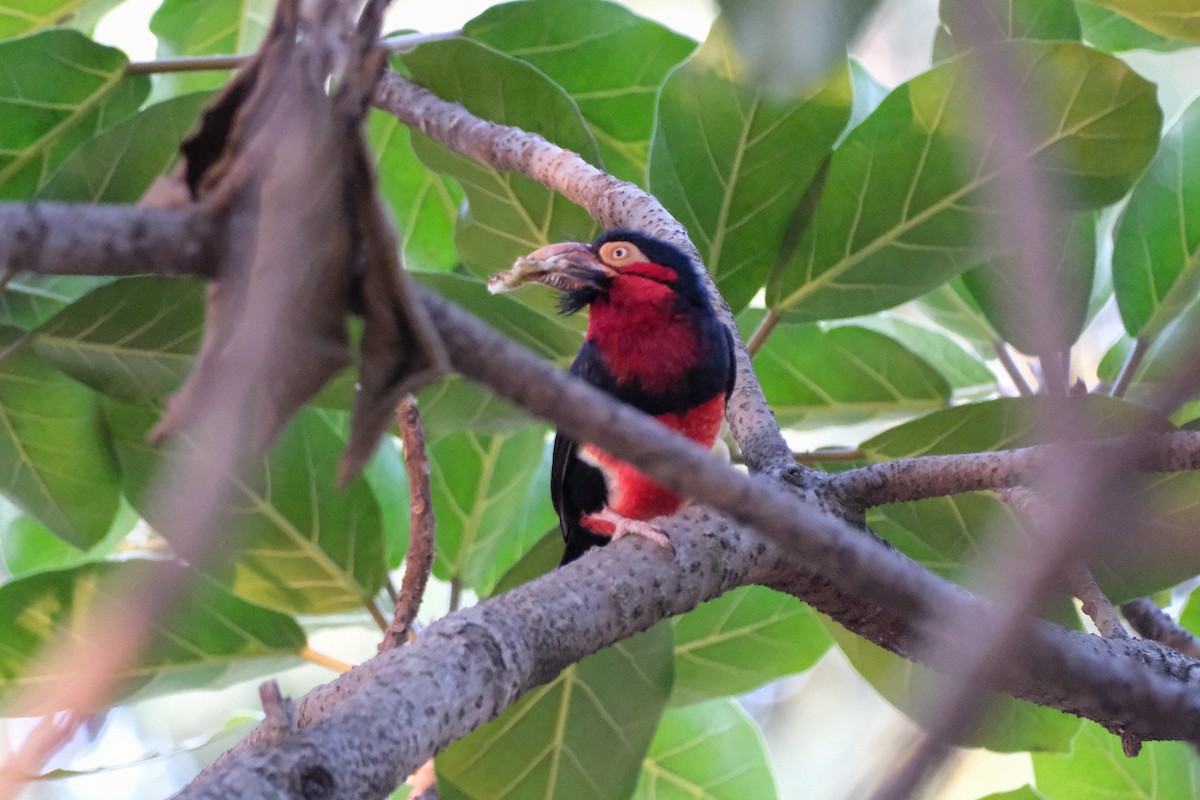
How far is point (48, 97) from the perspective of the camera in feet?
6.68

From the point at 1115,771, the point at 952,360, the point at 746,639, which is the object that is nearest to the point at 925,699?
the point at 746,639

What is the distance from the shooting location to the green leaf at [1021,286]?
6.90 ft

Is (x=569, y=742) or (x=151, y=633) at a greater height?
(x=151, y=633)

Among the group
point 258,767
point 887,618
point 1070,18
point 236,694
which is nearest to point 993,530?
point 887,618

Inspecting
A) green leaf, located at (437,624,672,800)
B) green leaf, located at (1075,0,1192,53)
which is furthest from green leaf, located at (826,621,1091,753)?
green leaf, located at (1075,0,1192,53)

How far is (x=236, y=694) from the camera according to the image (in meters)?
4.77

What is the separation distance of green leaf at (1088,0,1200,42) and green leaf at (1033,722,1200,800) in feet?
4.77

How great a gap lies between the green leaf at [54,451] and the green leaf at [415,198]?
2.81ft

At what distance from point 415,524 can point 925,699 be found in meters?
1.05

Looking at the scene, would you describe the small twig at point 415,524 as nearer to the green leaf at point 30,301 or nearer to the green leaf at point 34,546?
the green leaf at point 30,301

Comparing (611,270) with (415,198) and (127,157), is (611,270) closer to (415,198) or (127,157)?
(415,198)

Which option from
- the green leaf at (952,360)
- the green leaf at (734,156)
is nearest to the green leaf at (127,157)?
the green leaf at (734,156)

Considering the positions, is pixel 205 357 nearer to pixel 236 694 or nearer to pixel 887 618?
pixel 887 618

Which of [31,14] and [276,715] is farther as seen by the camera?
[31,14]
